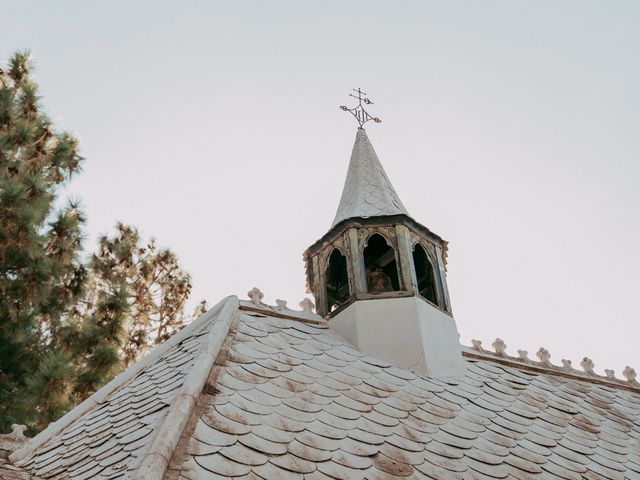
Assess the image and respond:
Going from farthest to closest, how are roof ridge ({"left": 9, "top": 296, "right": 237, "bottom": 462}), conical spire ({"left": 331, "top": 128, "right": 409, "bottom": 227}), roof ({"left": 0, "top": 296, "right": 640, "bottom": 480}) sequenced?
1. conical spire ({"left": 331, "top": 128, "right": 409, "bottom": 227})
2. roof ridge ({"left": 9, "top": 296, "right": 237, "bottom": 462})
3. roof ({"left": 0, "top": 296, "right": 640, "bottom": 480})

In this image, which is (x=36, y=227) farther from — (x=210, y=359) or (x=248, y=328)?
(x=210, y=359)

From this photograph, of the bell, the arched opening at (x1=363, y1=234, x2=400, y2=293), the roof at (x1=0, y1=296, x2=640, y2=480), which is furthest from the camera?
the arched opening at (x1=363, y1=234, x2=400, y2=293)

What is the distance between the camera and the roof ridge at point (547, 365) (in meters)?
8.44

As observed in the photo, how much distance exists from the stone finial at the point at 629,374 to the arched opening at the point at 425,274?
2.90 metres

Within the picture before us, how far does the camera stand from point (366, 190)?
9.48 meters

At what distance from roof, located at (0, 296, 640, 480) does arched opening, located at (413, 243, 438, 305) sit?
117 cm

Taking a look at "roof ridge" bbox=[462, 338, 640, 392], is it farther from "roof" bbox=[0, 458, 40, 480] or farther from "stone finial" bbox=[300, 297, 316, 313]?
"roof" bbox=[0, 458, 40, 480]

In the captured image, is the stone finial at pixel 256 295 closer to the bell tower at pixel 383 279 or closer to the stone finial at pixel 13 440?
the bell tower at pixel 383 279

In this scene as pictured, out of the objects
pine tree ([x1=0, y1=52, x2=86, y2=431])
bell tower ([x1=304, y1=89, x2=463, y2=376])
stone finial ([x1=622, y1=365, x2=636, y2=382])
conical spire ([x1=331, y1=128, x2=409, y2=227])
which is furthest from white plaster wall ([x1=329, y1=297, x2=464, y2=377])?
pine tree ([x1=0, y1=52, x2=86, y2=431])

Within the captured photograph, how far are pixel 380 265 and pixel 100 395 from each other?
4091 mm

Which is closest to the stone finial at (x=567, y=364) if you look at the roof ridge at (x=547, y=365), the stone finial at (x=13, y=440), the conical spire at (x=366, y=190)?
the roof ridge at (x=547, y=365)

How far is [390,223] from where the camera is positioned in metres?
8.59

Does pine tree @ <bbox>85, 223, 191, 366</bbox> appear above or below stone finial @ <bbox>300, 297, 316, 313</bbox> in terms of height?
above

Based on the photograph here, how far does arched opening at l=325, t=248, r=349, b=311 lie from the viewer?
901cm
